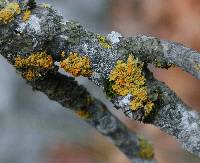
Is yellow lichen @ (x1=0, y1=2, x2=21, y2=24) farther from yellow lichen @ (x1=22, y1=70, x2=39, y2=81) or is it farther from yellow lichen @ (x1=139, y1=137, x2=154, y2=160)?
yellow lichen @ (x1=139, y1=137, x2=154, y2=160)

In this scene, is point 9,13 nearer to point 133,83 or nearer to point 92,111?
point 133,83

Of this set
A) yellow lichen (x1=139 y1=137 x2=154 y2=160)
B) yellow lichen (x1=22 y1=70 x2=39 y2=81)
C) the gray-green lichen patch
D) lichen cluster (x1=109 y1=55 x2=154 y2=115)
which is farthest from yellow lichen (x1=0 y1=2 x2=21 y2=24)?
yellow lichen (x1=139 y1=137 x2=154 y2=160)

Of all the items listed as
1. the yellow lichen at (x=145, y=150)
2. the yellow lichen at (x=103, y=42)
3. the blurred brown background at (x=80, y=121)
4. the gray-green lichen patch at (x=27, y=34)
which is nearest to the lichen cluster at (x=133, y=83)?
the yellow lichen at (x=103, y=42)

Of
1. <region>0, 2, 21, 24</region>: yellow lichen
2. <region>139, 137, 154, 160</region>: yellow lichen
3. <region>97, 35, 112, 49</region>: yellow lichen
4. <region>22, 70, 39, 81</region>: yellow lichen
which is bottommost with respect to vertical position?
<region>22, 70, 39, 81</region>: yellow lichen

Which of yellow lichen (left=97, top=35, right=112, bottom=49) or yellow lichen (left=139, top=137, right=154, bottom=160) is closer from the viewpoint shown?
yellow lichen (left=97, top=35, right=112, bottom=49)

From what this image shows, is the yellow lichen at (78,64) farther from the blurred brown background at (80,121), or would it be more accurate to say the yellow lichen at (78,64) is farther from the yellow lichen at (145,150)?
the blurred brown background at (80,121)

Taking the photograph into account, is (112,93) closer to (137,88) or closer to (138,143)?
(137,88)

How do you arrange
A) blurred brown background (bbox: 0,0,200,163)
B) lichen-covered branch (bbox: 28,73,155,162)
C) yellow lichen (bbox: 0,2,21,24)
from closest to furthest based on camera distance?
yellow lichen (bbox: 0,2,21,24) < lichen-covered branch (bbox: 28,73,155,162) < blurred brown background (bbox: 0,0,200,163)

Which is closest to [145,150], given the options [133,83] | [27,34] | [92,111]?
[92,111]
